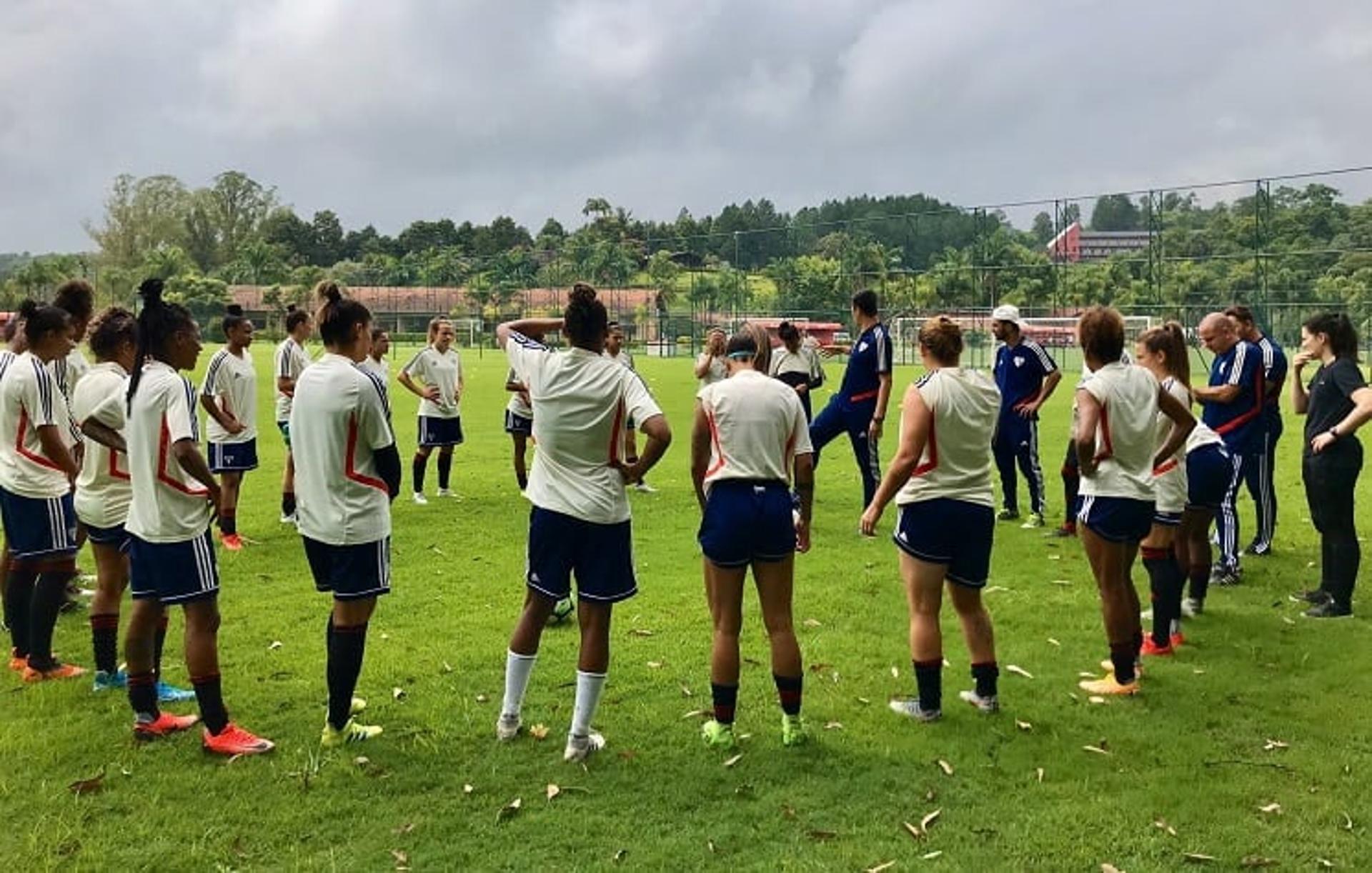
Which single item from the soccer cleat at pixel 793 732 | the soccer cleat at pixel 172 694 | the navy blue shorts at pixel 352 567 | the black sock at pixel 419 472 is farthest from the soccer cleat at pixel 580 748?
the black sock at pixel 419 472

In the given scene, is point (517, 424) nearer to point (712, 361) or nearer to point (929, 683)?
point (712, 361)

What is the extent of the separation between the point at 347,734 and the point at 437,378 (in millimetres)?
7377

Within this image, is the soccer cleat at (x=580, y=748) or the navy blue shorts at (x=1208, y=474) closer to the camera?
the soccer cleat at (x=580, y=748)

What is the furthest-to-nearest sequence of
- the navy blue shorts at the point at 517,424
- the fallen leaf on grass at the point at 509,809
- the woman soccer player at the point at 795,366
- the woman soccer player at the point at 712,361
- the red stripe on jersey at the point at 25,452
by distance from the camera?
the navy blue shorts at the point at 517,424, the woman soccer player at the point at 712,361, the woman soccer player at the point at 795,366, the red stripe on jersey at the point at 25,452, the fallen leaf on grass at the point at 509,809

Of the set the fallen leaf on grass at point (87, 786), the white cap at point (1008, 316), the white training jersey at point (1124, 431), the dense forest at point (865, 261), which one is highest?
the dense forest at point (865, 261)

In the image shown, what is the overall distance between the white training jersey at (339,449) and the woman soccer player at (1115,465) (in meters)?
3.64

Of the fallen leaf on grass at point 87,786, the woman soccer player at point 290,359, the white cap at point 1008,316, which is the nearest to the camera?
the fallen leaf on grass at point 87,786

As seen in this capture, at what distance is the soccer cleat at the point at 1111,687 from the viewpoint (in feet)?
19.5

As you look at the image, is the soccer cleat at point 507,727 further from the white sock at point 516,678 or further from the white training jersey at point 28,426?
the white training jersey at point 28,426

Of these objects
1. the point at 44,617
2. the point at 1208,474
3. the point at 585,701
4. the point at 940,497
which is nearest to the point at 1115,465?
the point at 940,497

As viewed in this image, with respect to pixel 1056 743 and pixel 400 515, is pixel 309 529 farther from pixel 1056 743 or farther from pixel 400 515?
pixel 400 515

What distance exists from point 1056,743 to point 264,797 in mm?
3703

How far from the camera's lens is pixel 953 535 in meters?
5.42

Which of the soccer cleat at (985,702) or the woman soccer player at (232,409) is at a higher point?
the woman soccer player at (232,409)
